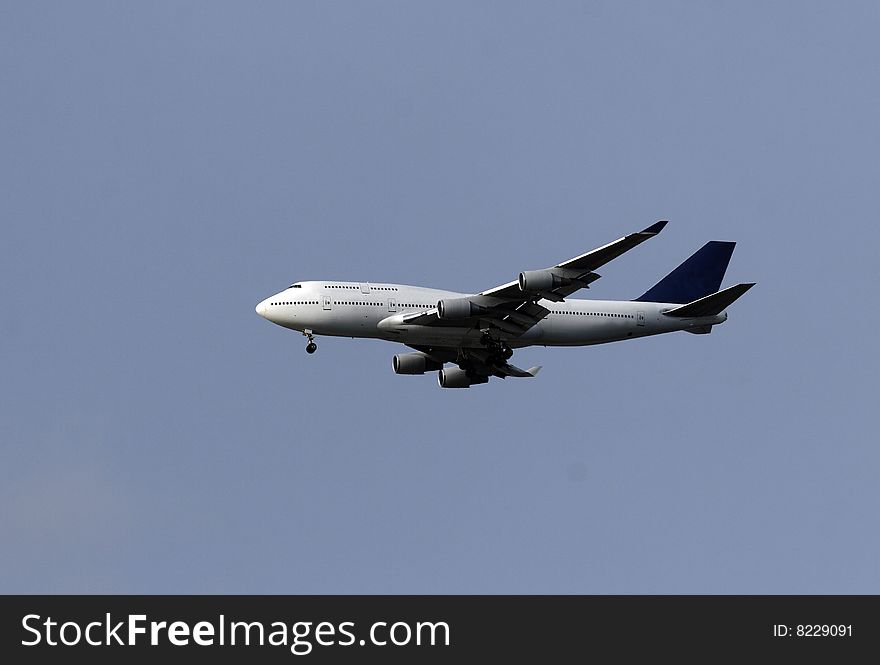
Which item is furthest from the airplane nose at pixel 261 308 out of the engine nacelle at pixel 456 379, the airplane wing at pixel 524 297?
the engine nacelle at pixel 456 379

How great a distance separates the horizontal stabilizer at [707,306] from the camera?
67250 millimetres

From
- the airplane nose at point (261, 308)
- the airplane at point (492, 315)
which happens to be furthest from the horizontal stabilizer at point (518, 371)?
the airplane nose at point (261, 308)

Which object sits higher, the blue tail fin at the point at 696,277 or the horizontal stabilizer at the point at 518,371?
the blue tail fin at the point at 696,277

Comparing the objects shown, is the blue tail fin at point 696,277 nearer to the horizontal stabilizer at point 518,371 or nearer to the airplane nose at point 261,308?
the horizontal stabilizer at point 518,371

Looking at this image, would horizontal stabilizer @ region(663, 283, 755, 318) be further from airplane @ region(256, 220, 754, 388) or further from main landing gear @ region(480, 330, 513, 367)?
main landing gear @ region(480, 330, 513, 367)

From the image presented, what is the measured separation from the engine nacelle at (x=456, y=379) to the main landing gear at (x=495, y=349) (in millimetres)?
3438

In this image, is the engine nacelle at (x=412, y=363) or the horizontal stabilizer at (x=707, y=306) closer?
the horizontal stabilizer at (x=707, y=306)

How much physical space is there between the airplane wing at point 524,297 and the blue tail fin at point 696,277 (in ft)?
28.4

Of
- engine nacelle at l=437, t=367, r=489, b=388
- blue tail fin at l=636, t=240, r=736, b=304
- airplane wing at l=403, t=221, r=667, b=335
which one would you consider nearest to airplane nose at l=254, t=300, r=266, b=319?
airplane wing at l=403, t=221, r=667, b=335

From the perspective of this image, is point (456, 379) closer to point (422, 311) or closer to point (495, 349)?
point (495, 349)

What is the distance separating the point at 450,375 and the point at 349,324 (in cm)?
901

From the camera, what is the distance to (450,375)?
7312cm
